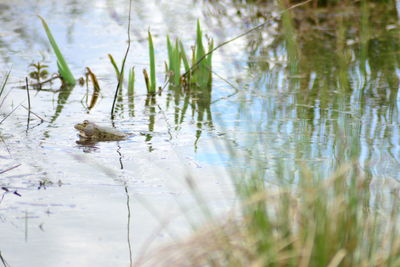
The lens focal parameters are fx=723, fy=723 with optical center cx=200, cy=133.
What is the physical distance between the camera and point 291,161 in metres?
3.76

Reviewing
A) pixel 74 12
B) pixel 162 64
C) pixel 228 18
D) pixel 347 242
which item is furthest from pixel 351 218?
pixel 74 12

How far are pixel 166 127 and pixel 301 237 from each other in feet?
7.88

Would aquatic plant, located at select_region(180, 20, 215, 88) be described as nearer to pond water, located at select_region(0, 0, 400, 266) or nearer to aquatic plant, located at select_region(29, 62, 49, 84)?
pond water, located at select_region(0, 0, 400, 266)

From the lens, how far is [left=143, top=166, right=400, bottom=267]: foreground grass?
2.14 metres

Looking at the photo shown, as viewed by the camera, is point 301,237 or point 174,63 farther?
point 174,63

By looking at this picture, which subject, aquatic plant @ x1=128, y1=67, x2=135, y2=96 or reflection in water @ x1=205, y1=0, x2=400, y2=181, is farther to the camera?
aquatic plant @ x1=128, y1=67, x2=135, y2=96

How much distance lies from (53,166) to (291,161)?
1.23m

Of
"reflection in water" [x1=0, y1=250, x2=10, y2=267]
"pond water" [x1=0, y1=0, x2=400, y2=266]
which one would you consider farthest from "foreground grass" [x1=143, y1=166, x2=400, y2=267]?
"reflection in water" [x1=0, y1=250, x2=10, y2=267]

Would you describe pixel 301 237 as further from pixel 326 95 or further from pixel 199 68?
pixel 199 68

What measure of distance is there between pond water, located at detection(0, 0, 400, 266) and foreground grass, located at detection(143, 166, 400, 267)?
0.12m

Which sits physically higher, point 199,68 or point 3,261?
point 199,68

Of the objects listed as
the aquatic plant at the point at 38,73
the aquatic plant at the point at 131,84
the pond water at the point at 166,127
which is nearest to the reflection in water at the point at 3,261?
the pond water at the point at 166,127

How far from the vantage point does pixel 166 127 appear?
4512 mm

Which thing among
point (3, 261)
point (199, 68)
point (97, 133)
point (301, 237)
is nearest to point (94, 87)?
point (199, 68)
